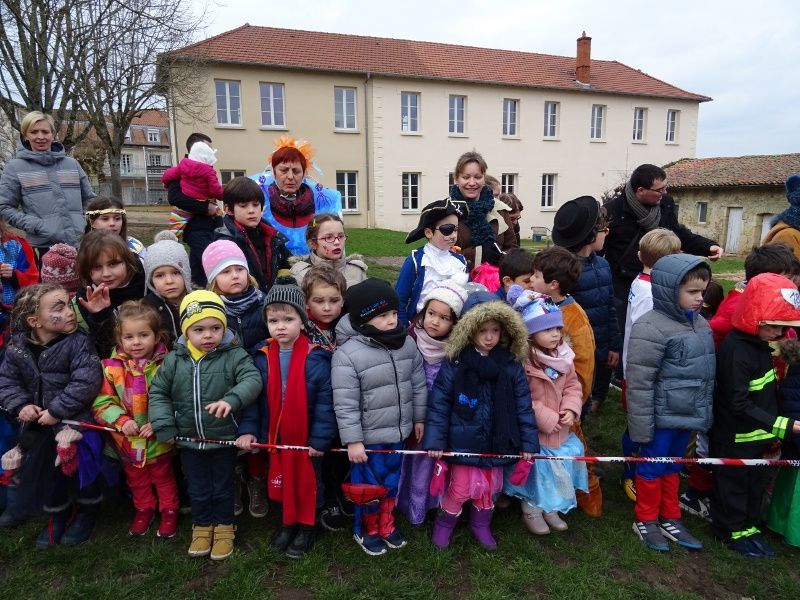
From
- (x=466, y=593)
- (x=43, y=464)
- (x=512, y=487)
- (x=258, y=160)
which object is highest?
(x=258, y=160)

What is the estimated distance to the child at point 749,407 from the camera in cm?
299

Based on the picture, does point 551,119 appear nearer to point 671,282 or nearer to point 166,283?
point 671,282

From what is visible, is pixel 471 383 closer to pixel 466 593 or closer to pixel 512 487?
pixel 512 487

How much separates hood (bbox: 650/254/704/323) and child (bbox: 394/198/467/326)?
1.28 meters

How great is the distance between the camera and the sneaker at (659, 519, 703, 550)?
3145mm

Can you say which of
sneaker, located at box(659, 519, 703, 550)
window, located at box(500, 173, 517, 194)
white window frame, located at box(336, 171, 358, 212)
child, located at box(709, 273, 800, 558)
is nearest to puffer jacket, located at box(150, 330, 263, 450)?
sneaker, located at box(659, 519, 703, 550)

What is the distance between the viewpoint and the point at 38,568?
2.94 metres

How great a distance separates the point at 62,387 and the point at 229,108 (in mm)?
22331

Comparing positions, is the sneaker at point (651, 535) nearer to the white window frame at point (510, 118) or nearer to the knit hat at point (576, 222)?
the knit hat at point (576, 222)

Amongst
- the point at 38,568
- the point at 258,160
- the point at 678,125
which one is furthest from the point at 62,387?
the point at 678,125

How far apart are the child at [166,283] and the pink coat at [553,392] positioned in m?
Result: 2.38

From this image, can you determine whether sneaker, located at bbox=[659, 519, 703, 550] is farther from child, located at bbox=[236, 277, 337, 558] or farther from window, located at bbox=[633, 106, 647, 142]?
window, located at bbox=[633, 106, 647, 142]

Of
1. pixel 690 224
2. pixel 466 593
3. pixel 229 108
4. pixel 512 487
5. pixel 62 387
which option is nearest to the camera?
pixel 466 593

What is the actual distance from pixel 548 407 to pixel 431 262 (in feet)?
4.21
